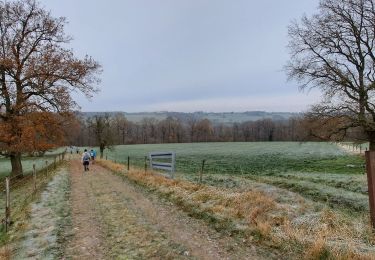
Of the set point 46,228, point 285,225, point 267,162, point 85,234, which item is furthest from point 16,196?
point 267,162

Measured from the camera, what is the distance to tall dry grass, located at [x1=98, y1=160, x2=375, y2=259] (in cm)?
662

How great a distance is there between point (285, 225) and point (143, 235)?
131 inches

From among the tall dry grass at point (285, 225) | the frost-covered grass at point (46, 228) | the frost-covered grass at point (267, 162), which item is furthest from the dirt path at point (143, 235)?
the frost-covered grass at point (267, 162)

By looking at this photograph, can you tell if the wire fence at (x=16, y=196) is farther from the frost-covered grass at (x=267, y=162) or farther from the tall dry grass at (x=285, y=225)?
the frost-covered grass at (x=267, y=162)

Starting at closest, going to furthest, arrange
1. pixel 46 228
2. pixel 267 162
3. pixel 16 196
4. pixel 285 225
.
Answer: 1. pixel 285 225
2. pixel 46 228
3. pixel 16 196
4. pixel 267 162

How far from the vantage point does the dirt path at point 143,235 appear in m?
7.30

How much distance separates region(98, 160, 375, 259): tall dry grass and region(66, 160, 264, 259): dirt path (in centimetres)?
52

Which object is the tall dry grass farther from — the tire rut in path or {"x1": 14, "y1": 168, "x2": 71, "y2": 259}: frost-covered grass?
{"x1": 14, "y1": 168, "x2": 71, "y2": 259}: frost-covered grass

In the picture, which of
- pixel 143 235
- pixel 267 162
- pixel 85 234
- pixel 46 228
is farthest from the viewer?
pixel 267 162

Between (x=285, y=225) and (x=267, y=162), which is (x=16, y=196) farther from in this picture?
(x=267, y=162)

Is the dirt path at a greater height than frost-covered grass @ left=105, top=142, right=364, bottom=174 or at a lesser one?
greater

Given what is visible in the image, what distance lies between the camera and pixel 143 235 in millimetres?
8539

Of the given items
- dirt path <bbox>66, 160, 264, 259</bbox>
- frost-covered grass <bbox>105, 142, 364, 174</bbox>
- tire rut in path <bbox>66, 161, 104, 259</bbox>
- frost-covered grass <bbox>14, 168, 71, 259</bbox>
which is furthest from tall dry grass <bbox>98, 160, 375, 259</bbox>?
frost-covered grass <bbox>105, 142, 364, 174</bbox>

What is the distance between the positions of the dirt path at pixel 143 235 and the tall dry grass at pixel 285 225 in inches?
20.4
